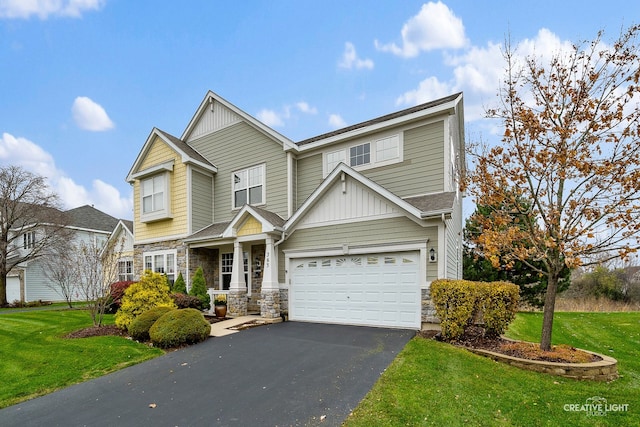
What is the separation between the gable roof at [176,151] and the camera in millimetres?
14202

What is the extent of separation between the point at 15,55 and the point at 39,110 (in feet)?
9.97

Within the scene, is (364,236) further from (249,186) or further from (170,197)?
(170,197)

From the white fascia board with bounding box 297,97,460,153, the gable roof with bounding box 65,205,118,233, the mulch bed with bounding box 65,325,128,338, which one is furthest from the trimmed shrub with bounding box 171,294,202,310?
the gable roof with bounding box 65,205,118,233

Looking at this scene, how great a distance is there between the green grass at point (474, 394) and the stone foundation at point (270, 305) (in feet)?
17.2

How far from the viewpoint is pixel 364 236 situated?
10008 mm

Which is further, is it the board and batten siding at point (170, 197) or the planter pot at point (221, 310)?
the board and batten siding at point (170, 197)

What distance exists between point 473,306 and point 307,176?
7664mm

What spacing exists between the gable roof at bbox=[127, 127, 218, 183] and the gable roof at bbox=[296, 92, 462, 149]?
4501 mm

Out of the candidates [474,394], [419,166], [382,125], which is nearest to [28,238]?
[382,125]

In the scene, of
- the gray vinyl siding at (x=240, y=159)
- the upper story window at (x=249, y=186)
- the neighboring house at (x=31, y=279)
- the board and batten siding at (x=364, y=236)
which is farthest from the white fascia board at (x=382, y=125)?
the neighboring house at (x=31, y=279)

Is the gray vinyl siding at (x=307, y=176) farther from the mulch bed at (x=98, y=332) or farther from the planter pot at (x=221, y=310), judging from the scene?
the mulch bed at (x=98, y=332)

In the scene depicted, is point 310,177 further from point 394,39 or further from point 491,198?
point 491,198

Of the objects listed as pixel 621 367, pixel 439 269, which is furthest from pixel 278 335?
pixel 621 367

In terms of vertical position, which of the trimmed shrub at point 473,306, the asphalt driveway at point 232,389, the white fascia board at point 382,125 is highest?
the white fascia board at point 382,125
